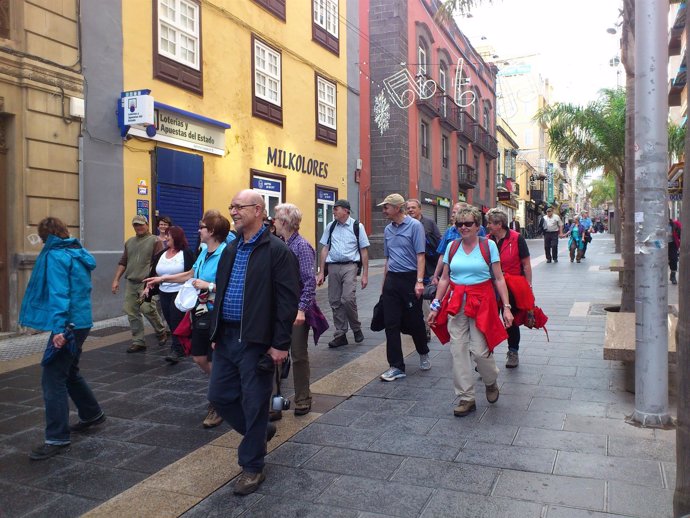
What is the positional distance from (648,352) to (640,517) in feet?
5.56

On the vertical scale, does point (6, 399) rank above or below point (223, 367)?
below

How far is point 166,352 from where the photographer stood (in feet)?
25.1

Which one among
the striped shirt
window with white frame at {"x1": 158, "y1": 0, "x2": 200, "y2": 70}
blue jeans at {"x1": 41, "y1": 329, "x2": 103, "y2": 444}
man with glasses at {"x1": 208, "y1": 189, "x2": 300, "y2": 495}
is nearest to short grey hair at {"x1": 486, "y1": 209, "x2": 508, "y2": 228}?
man with glasses at {"x1": 208, "y1": 189, "x2": 300, "y2": 495}

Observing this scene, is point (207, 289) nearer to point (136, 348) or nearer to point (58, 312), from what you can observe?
point (58, 312)

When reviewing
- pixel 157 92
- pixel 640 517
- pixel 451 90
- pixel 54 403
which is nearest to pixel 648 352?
pixel 640 517

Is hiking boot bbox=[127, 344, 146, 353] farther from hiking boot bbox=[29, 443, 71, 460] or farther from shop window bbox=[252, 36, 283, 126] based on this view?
shop window bbox=[252, 36, 283, 126]

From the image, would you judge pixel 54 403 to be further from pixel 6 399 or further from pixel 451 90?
pixel 451 90

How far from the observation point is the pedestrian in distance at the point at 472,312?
16.4ft

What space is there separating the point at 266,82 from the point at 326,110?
3.55m

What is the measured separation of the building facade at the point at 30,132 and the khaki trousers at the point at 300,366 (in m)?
5.75

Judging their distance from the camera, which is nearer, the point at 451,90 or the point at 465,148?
the point at 451,90

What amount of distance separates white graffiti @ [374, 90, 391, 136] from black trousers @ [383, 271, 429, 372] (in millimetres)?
18305

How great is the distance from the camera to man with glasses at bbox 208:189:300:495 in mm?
3650

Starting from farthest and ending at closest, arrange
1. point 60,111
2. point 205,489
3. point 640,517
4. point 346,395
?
point 60,111 < point 346,395 < point 205,489 < point 640,517
